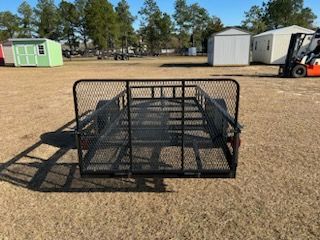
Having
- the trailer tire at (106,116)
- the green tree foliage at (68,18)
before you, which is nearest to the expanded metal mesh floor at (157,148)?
the trailer tire at (106,116)

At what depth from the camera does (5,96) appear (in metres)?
Answer: 11.5

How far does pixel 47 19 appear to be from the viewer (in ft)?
221

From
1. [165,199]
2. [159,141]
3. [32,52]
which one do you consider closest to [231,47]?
[32,52]

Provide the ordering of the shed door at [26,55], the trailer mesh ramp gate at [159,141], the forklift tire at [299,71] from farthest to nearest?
the shed door at [26,55] < the forklift tire at [299,71] < the trailer mesh ramp gate at [159,141]

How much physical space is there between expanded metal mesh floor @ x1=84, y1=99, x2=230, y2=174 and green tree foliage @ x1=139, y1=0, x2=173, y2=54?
2507 inches

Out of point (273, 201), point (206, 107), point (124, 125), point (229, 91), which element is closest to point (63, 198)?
point (124, 125)

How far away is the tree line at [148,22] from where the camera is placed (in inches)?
2611

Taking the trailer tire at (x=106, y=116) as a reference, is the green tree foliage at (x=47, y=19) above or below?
above

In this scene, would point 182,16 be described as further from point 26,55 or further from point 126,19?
point 26,55

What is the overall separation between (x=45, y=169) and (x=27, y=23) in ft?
246

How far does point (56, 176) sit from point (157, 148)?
142 cm

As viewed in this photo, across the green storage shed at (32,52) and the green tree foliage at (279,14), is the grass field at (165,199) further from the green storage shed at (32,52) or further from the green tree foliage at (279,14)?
the green tree foliage at (279,14)

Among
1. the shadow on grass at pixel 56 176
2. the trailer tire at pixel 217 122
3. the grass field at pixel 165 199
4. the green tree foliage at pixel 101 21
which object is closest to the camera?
the grass field at pixel 165 199

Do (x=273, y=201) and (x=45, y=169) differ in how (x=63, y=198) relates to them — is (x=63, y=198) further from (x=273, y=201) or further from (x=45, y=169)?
(x=273, y=201)
